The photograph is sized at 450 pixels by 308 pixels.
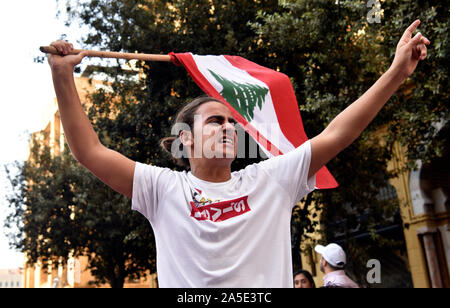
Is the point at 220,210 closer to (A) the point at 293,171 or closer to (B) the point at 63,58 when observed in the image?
(A) the point at 293,171

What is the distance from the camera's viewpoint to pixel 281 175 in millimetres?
2203

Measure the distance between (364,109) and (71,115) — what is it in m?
1.22

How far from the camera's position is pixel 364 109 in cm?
212

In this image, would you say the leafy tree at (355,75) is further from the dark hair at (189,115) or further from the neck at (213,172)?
the neck at (213,172)

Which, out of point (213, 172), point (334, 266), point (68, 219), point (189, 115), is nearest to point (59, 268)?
point (68, 219)

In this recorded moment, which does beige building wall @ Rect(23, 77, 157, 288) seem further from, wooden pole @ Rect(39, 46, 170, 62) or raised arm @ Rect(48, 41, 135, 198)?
raised arm @ Rect(48, 41, 135, 198)

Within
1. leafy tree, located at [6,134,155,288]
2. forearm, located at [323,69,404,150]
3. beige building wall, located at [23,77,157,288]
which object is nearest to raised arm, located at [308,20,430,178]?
forearm, located at [323,69,404,150]

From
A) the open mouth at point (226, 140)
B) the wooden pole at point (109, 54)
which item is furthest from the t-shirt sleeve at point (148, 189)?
the wooden pole at point (109, 54)

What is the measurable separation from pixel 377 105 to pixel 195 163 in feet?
2.86

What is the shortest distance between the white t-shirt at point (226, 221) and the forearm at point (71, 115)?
0.25 metres

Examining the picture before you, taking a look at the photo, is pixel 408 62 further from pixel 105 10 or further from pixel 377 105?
pixel 105 10

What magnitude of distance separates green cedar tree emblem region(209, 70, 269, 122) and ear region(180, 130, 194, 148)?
1.58 metres

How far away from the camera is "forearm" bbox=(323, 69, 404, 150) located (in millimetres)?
2125
